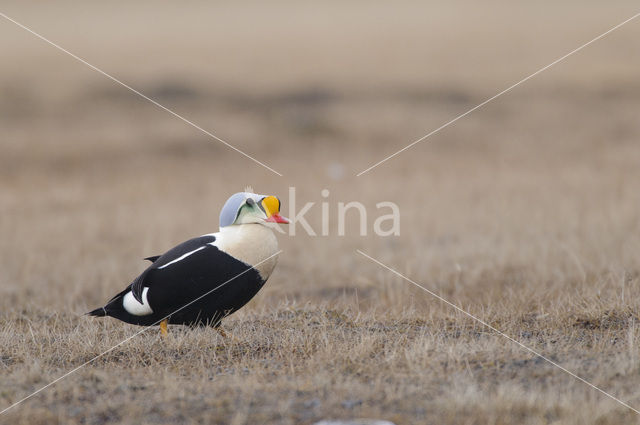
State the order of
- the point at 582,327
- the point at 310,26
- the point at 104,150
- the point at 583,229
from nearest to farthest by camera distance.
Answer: the point at 582,327, the point at 583,229, the point at 104,150, the point at 310,26

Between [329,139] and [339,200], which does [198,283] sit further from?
[329,139]

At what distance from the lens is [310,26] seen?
3197cm

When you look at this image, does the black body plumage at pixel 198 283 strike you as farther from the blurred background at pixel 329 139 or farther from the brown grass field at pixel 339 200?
the blurred background at pixel 329 139

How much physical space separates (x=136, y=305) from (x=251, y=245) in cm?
97

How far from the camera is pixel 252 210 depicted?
19.0 feet

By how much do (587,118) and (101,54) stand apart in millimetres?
15845

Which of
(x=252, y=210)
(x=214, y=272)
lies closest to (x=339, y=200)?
(x=252, y=210)

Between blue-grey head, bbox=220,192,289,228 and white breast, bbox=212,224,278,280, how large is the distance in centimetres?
6

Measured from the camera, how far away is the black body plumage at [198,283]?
5629mm

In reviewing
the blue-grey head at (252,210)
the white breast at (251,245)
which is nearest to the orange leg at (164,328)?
the white breast at (251,245)

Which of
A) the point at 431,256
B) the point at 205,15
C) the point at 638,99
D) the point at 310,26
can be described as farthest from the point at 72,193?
the point at 205,15

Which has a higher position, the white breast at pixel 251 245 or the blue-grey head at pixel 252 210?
the blue-grey head at pixel 252 210

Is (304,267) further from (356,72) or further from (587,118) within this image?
(356,72)

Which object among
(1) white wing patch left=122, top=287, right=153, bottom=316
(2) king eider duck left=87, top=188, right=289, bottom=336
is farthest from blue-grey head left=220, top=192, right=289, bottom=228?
(1) white wing patch left=122, top=287, right=153, bottom=316
